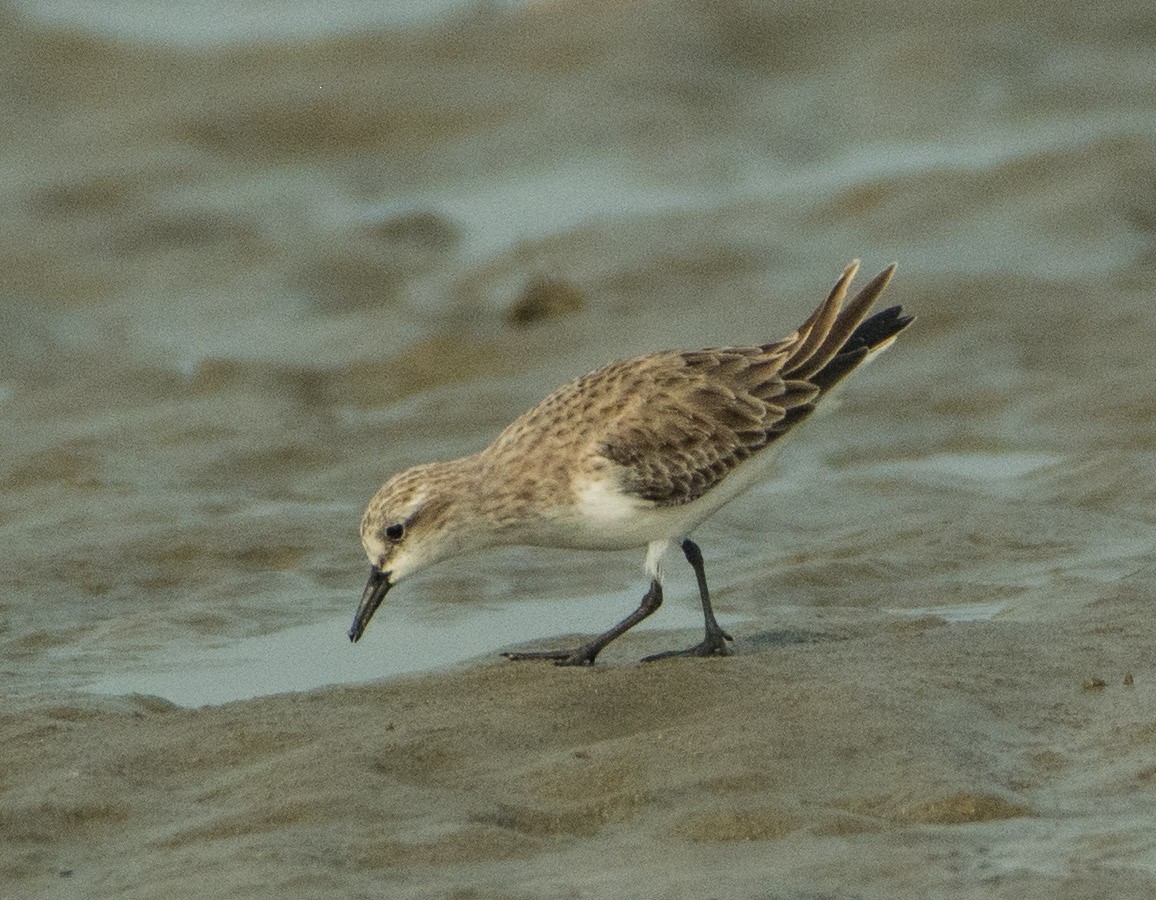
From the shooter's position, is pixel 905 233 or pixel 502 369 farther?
pixel 905 233

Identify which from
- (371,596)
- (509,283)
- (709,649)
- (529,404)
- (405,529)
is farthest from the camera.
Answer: (509,283)

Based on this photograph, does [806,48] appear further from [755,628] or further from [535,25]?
[755,628]

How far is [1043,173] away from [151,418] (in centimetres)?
635

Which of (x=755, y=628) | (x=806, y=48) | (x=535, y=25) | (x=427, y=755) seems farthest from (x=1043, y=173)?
(x=427, y=755)

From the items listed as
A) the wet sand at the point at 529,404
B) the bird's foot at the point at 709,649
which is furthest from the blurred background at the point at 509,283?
the bird's foot at the point at 709,649

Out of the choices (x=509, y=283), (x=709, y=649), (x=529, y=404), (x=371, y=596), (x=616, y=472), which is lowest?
(x=709, y=649)

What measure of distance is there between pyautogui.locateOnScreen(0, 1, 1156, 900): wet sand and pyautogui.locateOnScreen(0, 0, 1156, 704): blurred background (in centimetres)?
4

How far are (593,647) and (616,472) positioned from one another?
638 mm

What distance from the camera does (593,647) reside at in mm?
7645

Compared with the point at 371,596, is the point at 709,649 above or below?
below

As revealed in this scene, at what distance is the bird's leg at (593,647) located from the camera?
7.61m

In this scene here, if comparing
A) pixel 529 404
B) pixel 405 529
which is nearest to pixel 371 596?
pixel 405 529

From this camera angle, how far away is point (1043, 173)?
14.5 m

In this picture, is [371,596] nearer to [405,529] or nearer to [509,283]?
[405,529]
